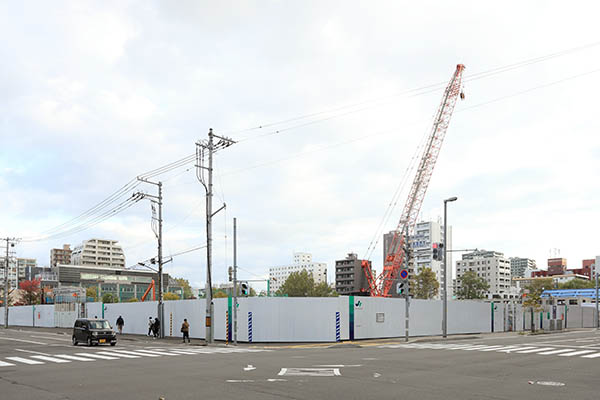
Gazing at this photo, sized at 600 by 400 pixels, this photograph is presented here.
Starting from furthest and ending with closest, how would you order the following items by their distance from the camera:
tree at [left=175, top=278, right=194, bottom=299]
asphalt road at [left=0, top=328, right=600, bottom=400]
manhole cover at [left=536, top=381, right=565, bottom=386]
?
tree at [left=175, top=278, right=194, bottom=299]
manhole cover at [left=536, top=381, right=565, bottom=386]
asphalt road at [left=0, top=328, right=600, bottom=400]

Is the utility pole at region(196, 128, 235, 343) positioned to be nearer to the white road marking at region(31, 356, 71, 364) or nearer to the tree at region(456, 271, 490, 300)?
the white road marking at region(31, 356, 71, 364)

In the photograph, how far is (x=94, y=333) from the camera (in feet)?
110

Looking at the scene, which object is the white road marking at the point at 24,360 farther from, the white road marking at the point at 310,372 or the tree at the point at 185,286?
the tree at the point at 185,286

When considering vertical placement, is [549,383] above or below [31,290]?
above

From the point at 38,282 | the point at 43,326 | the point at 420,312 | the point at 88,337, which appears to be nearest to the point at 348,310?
the point at 420,312

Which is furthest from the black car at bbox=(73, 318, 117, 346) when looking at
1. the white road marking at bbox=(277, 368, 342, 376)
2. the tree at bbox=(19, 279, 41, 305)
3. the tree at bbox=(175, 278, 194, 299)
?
the tree at bbox=(175, 278, 194, 299)

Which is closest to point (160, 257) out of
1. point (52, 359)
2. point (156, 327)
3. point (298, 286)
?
point (156, 327)

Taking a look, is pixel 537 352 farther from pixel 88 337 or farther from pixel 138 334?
pixel 138 334

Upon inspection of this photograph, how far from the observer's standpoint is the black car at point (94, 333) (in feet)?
110

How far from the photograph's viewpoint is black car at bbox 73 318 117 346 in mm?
33469

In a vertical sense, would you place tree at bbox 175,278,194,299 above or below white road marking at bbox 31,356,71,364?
below

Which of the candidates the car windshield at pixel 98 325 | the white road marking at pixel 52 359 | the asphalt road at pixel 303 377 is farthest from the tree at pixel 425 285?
the white road marking at pixel 52 359

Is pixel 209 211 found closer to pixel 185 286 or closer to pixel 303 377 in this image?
pixel 303 377

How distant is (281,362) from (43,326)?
6421 centimetres
